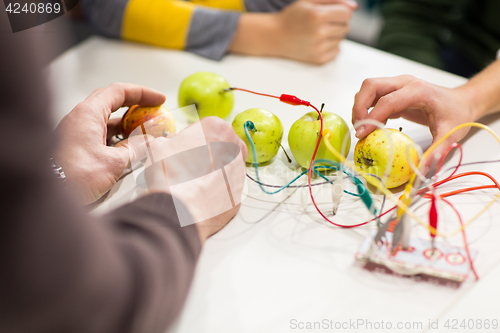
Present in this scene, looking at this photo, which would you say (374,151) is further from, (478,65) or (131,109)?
(478,65)

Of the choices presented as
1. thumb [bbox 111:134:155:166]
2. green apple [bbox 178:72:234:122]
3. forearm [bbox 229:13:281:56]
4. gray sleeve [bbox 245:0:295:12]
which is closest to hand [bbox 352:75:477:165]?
green apple [bbox 178:72:234:122]

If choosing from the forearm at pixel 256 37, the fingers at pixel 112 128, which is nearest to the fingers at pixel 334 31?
the forearm at pixel 256 37

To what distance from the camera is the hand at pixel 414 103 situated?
0.79 meters

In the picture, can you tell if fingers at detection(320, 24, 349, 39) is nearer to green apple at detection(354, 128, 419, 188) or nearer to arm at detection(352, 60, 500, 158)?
arm at detection(352, 60, 500, 158)

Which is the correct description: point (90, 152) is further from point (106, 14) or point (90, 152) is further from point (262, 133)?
point (106, 14)

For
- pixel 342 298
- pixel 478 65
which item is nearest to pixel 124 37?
pixel 342 298

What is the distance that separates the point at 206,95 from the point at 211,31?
0.45 m

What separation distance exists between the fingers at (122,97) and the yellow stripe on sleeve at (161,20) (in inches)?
19.8

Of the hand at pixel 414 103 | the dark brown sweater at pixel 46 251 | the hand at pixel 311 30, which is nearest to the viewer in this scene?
the dark brown sweater at pixel 46 251

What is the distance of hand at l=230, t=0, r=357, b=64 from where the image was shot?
127 centimetres

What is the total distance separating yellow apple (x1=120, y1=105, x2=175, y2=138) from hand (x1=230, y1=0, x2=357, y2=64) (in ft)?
1.69

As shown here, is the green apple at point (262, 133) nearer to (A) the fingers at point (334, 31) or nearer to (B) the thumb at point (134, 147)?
(B) the thumb at point (134, 147)

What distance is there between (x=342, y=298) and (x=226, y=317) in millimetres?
177

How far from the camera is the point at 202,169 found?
748 mm
